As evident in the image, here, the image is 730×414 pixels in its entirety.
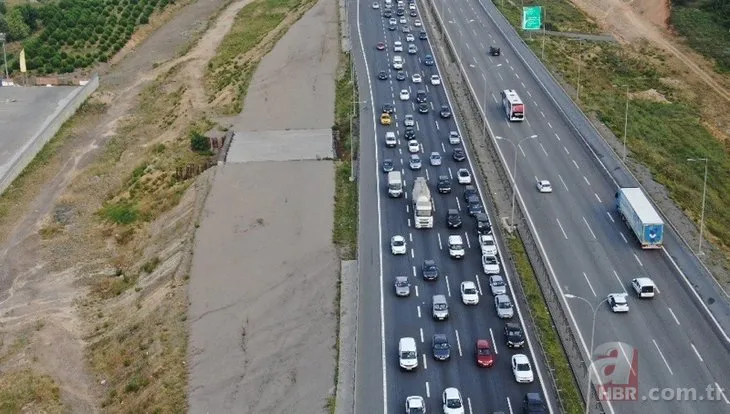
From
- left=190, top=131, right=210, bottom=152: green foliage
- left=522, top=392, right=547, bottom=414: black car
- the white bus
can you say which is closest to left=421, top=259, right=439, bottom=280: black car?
left=522, top=392, right=547, bottom=414: black car

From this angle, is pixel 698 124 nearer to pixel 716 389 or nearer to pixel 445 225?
pixel 445 225

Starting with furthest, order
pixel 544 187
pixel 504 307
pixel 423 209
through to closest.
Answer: pixel 544 187, pixel 423 209, pixel 504 307

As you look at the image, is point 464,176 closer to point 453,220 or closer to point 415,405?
point 453,220

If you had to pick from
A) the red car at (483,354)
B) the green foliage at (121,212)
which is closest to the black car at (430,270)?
the red car at (483,354)

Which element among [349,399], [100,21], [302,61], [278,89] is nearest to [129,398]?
[349,399]

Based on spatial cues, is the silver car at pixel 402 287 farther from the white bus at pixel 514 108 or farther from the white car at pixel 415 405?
the white bus at pixel 514 108

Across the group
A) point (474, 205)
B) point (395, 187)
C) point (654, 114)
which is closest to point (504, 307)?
point (474, 205)

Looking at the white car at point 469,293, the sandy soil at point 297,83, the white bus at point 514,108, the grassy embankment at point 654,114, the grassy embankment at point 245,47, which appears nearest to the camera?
the white car at point 469,293
